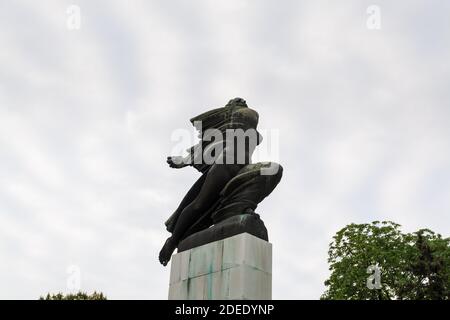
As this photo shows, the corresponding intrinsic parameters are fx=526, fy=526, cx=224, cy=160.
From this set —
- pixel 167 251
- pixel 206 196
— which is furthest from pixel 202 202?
pixel 167 251

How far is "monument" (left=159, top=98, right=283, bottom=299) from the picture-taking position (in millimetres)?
7844

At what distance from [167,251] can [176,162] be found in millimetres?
1853

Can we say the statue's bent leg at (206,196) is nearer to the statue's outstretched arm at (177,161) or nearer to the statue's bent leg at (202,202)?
the statue's bent leg at (202,202)

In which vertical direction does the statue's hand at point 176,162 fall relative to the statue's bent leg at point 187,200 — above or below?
above

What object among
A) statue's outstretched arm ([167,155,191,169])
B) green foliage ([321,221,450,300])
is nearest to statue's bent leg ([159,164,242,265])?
statue's outstretched arm ([167,155,191,169])

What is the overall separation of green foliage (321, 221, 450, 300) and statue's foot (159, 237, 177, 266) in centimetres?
2040

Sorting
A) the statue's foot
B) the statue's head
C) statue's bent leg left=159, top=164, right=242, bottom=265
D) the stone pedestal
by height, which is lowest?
the stone pedestal

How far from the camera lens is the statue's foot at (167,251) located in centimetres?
972

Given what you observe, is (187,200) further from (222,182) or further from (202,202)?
(222,182)

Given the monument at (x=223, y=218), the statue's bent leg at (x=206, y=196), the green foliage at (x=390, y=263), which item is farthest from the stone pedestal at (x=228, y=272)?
the green foliage at (x=390, y=263)

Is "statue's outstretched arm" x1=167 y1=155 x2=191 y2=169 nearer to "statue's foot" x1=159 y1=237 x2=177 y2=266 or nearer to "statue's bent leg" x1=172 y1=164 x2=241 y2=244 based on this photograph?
"statue's bent leg" x1=172 y1=164 x2=241 y2=244

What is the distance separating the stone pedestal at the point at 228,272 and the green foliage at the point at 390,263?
21280 mm

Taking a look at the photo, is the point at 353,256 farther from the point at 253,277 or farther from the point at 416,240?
the point at 253,277
